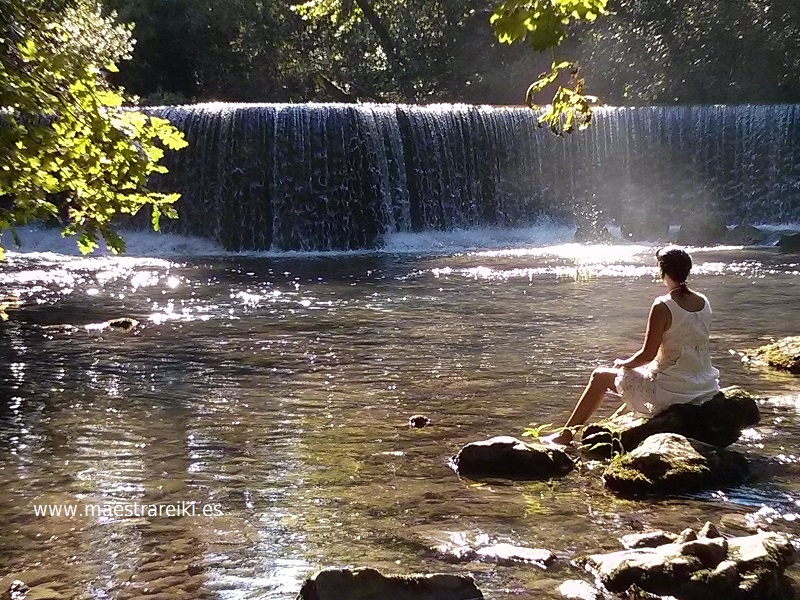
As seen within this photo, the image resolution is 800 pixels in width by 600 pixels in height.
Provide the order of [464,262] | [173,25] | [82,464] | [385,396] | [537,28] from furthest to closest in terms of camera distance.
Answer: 1. [173,25]
2. [464,262]
3. [385,396]
4. [82,464]
5. [537,28]

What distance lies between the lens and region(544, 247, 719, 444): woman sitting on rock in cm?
658

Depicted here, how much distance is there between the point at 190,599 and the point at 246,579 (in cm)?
31

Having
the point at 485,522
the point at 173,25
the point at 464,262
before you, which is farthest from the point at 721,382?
the point at 173,25

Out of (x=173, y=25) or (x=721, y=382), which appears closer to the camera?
(x=721, y=382)

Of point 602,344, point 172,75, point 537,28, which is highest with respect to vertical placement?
point 172,75

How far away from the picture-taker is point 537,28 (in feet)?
11.6

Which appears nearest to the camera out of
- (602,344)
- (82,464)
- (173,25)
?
(82,464)

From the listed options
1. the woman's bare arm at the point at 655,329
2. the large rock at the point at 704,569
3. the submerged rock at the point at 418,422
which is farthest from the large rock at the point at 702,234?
the large rock at the point at 704,569

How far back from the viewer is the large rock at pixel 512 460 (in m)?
6.26

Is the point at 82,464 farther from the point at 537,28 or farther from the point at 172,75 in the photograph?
the point at 172,75

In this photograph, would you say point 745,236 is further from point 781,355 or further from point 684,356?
point 684,356

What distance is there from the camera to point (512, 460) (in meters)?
6.32

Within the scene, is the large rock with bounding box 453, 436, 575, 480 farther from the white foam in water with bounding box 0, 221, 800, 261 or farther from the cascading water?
the cascading water

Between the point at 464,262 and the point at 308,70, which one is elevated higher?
the point at 308,70
